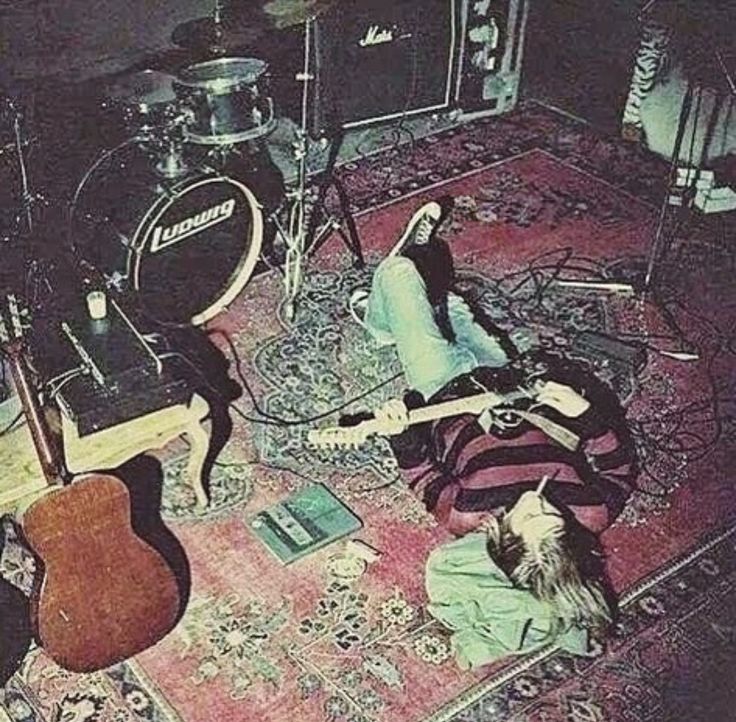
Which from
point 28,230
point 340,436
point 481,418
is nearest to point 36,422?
point 340,436

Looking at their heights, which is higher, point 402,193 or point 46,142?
point 46,142

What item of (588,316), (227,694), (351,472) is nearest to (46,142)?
(351,472)

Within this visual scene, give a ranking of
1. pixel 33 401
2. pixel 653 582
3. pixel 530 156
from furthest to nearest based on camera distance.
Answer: pixel 530 156 → pixel 653 582 → pixel 33 401

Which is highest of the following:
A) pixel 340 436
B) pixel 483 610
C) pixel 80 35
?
pixel 80 35

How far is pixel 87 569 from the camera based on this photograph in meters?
2.55

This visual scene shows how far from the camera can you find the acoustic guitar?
2.48 meters

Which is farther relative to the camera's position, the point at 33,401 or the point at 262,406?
the point at 262,406

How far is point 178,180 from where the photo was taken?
3.52m

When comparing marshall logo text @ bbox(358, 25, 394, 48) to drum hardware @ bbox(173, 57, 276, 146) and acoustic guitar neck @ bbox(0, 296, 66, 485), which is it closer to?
drum hardware @ bbox(173, 57, 276, 146)

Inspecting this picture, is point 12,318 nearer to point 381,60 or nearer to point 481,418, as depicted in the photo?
point 481,418

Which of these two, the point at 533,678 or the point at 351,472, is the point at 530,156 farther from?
the point at 533,678

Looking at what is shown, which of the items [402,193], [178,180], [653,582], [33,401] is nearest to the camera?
[33,401]

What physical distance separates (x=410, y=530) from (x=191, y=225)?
1.23m

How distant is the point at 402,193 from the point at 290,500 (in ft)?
5.90
